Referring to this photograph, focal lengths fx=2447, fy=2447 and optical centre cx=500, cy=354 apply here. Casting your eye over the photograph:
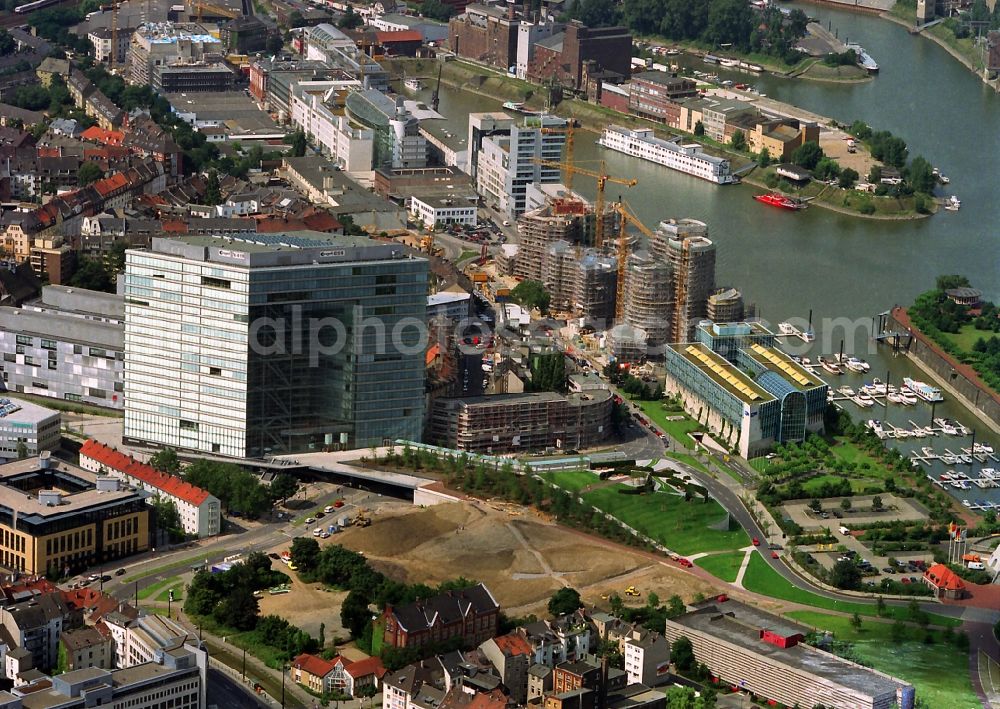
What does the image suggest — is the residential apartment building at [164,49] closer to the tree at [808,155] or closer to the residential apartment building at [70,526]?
the tree at [808,155]

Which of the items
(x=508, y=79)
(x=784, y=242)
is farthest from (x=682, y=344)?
(x=508, y=79)

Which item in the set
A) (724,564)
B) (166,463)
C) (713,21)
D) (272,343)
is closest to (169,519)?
(166,463)

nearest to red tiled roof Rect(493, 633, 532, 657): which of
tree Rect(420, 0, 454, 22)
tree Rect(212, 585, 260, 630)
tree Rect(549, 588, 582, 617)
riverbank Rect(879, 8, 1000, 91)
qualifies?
tree Rect(549, 588, 582, 617)

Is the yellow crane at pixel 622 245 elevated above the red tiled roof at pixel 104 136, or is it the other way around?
the yellow crane at pixel 622 245

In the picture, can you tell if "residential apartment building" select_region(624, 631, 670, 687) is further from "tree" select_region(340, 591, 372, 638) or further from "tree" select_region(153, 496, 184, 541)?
"tree" select_region(153, 496, 184, 541)

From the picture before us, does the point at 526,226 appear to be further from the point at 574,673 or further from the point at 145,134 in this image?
the point at 574,673

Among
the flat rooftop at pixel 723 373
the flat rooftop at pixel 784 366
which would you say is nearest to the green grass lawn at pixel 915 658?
the flat rooftop at pixel 723 373

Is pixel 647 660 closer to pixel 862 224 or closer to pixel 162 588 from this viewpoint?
pixel 162 588
